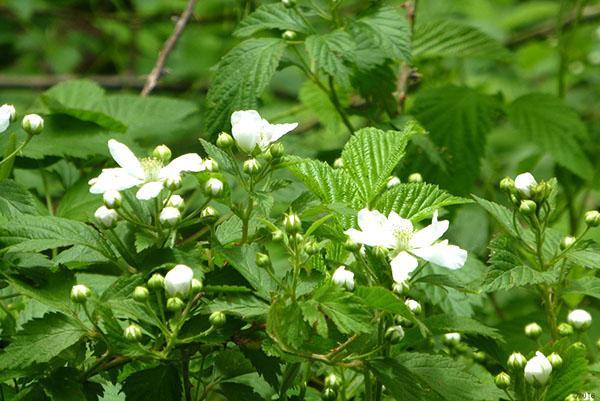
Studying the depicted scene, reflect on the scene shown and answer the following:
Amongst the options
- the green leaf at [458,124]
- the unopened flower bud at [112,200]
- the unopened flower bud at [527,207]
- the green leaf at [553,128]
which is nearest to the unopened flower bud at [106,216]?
the unopened flower bud at [112,200]

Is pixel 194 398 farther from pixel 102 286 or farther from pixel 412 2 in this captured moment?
pixel 412 2

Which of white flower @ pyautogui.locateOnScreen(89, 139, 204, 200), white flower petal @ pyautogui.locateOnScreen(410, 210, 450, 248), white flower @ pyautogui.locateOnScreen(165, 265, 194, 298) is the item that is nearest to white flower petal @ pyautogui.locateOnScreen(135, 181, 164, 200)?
white flower @ pyautogui.locateOnScreen(89, 139, 204, 200)

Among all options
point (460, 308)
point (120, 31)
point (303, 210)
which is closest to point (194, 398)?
point (303, 210)

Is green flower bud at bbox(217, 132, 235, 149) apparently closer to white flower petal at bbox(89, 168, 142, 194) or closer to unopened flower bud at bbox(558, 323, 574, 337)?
white flower petal at bbox(89, 168, 142, 194)

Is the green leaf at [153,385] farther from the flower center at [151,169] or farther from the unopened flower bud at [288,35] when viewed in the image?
the unopened flower bud at [288,35]

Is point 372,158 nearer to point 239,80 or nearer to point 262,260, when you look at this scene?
point 262,260

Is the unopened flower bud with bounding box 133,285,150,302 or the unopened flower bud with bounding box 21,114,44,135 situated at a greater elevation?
the unopened flower bud with bounding box 21,114,44,135
